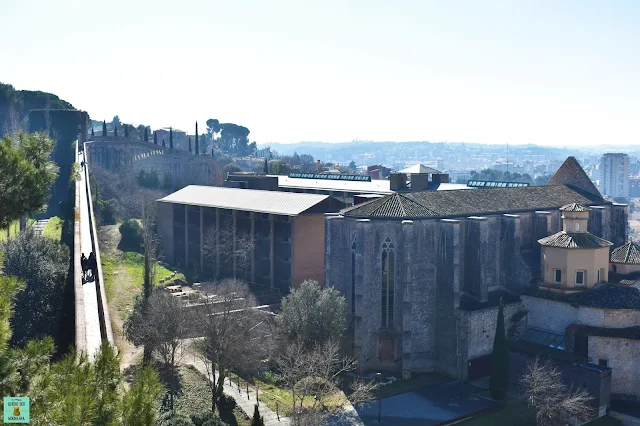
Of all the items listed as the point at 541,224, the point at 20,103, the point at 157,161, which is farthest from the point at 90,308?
the point at 20,103

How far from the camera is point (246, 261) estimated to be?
54062 millimetres

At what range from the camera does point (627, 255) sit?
42.1 m

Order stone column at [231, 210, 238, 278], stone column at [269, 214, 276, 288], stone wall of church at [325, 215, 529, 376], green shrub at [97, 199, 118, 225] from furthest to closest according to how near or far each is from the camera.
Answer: green shrub at [97, 199, 118, 225] < stone column at [231, 210, 238, 278] < stone column at [269, 214, 276, 288] < stone wall of church at [325, 215, 529, 376]

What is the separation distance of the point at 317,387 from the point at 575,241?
19240 millimetres

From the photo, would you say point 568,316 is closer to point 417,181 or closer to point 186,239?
point 417,181

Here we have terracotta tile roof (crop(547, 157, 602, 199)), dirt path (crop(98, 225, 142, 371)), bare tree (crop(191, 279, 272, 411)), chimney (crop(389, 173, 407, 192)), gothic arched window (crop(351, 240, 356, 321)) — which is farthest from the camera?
chimney (crop(389, 173, 407, 192))

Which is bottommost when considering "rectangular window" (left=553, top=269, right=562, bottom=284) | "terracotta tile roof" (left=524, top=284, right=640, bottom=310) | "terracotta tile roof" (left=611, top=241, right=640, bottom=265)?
"terracotta tile roof" (left=524, top=284, right=640, bottom=310)

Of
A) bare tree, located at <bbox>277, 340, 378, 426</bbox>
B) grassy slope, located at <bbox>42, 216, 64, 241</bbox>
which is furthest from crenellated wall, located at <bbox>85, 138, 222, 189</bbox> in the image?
bare tree, located at <bbox>277, 340, 378, 426</bbox>

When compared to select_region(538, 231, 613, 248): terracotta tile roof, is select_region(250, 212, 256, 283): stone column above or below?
below

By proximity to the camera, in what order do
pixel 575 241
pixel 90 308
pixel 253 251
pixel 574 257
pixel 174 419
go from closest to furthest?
pixel 90 308
pixel 174 419
pixel 574 257
pixel 575 241
pixel 253 251

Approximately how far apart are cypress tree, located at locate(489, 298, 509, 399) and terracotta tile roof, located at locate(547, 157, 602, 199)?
2214cm

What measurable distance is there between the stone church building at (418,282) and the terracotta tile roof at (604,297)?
113 inches

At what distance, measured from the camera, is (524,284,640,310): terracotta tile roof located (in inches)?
1455

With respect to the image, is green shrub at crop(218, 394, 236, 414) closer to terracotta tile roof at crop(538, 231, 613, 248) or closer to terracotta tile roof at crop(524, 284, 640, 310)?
terracotta tile roof at crop(524, 284, 640, 310)
